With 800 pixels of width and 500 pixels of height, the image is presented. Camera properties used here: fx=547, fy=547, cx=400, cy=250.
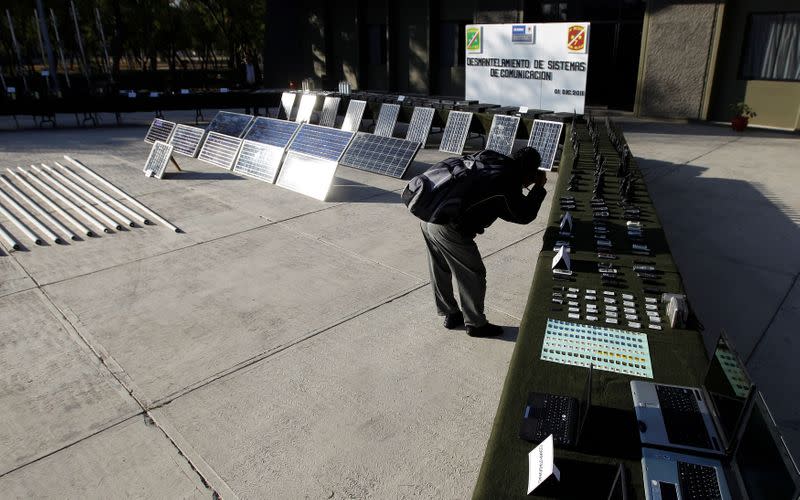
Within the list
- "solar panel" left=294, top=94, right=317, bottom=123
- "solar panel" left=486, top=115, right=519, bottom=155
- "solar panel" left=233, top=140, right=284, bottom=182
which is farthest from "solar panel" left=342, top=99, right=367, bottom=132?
"solar panel" left=486, top=115, right=519, bottom=155

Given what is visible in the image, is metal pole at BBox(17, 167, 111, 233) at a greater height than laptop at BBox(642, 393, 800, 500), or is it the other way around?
laptop at BBox(642, 393, 800, 500)

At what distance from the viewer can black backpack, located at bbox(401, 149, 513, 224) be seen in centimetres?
439

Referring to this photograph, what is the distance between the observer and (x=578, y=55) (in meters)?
12.6

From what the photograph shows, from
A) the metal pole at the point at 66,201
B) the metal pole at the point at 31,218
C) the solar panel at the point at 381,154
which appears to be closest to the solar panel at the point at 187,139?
the metal pole at the point at 66,201

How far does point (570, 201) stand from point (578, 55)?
26.7ft

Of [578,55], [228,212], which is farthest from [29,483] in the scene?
[578,55]

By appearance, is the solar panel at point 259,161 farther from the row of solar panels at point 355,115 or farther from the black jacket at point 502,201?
the black jacket at point 502,201

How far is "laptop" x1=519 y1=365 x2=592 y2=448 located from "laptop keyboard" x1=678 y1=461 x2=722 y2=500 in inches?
17.5

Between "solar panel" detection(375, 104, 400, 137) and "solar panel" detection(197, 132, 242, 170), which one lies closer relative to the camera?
"solar panel" detection(197, 132, 242, 170)

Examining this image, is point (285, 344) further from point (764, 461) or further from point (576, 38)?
point (576, 38)

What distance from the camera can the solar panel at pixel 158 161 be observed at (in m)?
11.0

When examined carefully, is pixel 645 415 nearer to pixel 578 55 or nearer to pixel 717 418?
pixel 717 418

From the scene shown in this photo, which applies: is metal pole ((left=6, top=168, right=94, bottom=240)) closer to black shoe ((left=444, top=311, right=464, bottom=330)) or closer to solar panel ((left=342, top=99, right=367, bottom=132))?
black shoe ((left=444, top=311, right=464, bottom=330))

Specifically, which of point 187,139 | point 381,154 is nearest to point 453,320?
point 381,154
